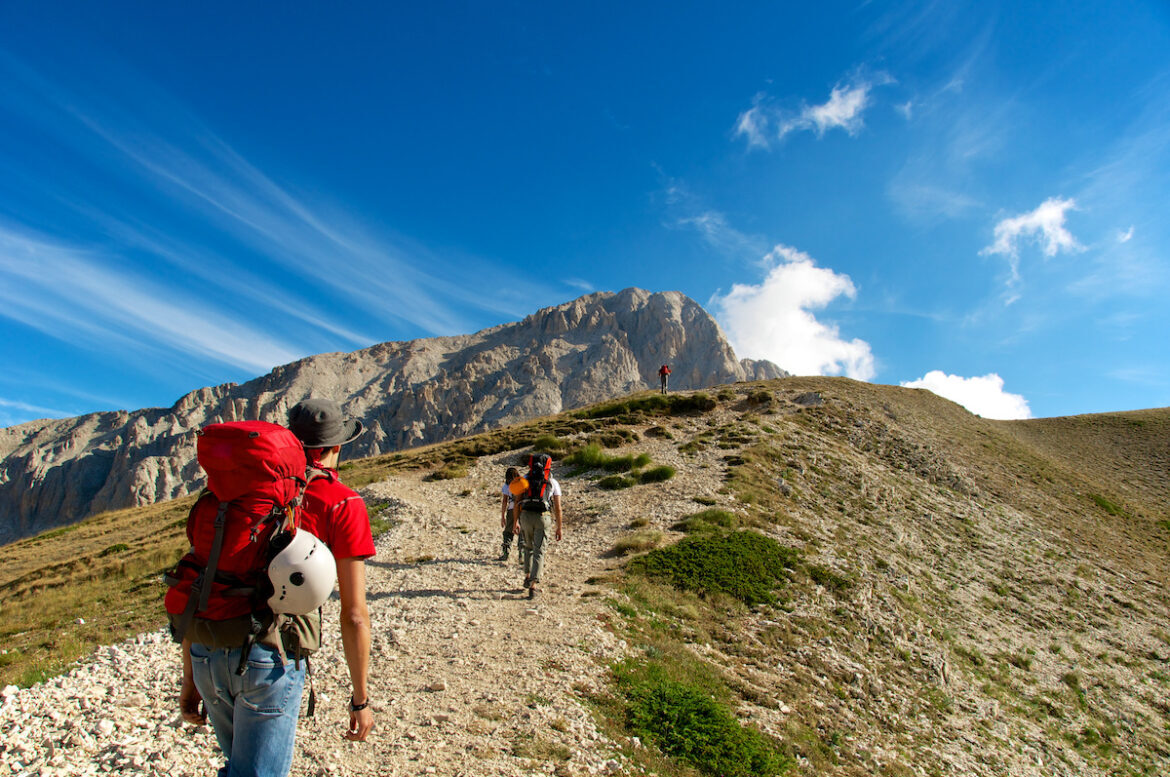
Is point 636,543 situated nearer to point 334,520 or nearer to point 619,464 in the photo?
point 619,464

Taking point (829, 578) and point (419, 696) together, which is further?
point (829, 578)

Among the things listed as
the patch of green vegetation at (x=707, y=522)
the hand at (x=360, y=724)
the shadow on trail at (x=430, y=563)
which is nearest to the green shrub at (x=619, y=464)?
the patch of green vegetation at (x=707, y=522)

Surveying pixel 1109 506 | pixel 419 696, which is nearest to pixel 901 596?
pixel 419 696

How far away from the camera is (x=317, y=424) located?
387 centimetres

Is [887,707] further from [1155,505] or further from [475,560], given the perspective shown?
[1155,505]

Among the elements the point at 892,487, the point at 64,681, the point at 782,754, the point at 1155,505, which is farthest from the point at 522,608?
the point at 1155,505

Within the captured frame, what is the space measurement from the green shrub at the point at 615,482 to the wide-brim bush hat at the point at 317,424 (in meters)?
19.6

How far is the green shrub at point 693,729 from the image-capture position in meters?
6.98

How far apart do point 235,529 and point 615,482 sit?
20.8 m

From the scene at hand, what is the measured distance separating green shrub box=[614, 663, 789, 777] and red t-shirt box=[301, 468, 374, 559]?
17.6 ft

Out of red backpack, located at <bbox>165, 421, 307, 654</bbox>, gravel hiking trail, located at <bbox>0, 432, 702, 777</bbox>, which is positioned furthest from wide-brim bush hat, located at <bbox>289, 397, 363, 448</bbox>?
gravel hiking trail, located at <bbox>0, 432, 702, 777</bbox>

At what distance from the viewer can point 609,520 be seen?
19141 millimetres

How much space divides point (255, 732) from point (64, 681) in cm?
637

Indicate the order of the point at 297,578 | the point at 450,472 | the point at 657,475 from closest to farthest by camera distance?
the point at 297,578 < the point at 657,475 < the point at 450,472
